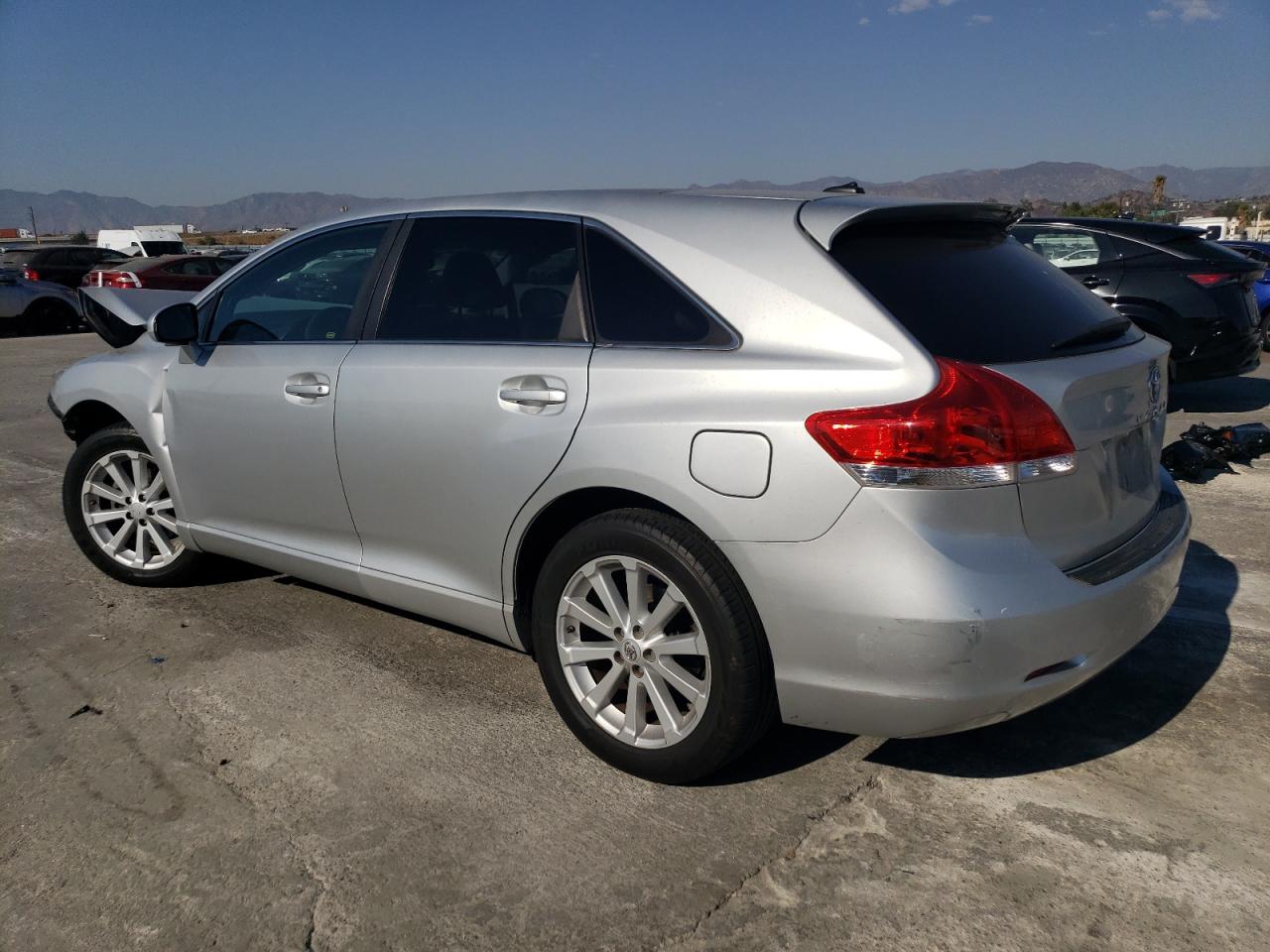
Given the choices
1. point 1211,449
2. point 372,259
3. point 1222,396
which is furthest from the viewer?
point 1222,396

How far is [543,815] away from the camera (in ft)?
9.27

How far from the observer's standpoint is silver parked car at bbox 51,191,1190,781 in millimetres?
2473

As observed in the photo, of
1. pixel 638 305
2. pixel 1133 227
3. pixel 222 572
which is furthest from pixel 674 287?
pixel 1133 227

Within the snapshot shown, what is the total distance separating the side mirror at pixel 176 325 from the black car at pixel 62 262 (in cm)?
2383

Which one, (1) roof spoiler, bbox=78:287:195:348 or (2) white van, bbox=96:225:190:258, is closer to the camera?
(1) roof spoiler, bbox=78:287:195:348

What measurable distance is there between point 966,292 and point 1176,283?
21.6 ft

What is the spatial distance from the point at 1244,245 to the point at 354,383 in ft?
53.5

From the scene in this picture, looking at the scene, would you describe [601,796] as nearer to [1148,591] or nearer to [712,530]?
[712,530]

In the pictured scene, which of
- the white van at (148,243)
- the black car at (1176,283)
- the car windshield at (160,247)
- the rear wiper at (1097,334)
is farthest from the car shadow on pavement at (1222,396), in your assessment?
the car windshield at (160,247)

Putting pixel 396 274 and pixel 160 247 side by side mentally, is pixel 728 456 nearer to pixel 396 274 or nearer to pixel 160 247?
pixel 396 274

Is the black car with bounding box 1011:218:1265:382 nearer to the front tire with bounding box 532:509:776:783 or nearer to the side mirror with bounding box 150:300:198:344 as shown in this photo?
the side mirror with bounding box 150:300:198:344

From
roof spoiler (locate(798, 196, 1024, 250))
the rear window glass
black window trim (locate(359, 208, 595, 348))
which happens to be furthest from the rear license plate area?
black window trim (locate(359, 208, 595, 348))

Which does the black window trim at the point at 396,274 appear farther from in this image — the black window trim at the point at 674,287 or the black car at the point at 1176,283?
the black car at the point at 1176,283

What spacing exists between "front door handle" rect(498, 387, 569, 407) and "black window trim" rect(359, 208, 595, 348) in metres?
0.17
